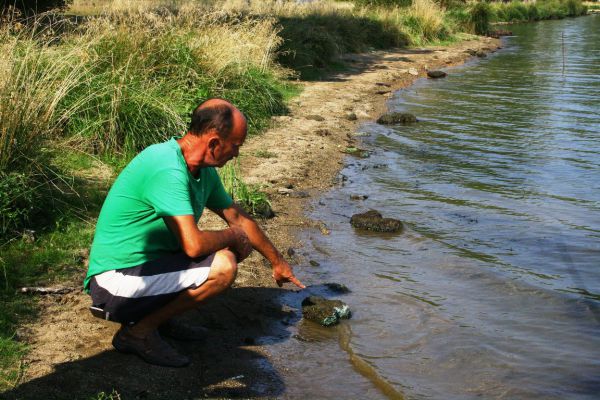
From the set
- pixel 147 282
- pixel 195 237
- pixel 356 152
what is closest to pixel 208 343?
pixel 147 282

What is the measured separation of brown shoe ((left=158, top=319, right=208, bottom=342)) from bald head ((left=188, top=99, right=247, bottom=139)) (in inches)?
55.8

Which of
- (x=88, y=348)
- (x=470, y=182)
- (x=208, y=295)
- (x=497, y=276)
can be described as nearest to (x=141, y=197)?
(x=208, y=295)

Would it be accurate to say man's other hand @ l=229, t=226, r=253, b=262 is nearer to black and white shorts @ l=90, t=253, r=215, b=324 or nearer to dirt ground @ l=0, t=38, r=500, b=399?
black and white shorts @ l=90, t=253, r=215, b=324

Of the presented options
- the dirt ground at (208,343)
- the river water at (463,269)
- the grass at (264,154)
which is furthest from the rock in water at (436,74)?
the dirt ground at (208,343)

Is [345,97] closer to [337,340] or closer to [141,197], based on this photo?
[337,340]

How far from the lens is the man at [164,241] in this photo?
4.34 metres

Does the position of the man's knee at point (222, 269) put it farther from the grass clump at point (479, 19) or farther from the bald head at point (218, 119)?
the grass clump at point (479, 19)

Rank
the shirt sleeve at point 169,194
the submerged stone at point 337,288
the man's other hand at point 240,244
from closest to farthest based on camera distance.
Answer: the shirt sleeve at point 169,194
the man's other hand at point 240,244
the submerged stone at point 337,288

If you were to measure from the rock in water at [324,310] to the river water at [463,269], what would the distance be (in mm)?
88

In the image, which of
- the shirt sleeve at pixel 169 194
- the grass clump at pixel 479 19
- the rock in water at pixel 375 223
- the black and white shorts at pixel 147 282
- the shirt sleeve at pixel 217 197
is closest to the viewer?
the shirt sleeve at pixel 169 194

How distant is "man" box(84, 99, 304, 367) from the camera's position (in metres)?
4.34

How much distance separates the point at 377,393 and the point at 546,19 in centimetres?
5376

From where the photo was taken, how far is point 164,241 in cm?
460

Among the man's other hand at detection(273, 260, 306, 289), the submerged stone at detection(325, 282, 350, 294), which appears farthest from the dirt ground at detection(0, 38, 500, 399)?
the man's other hand at detection(273, 260, 306, 289)
